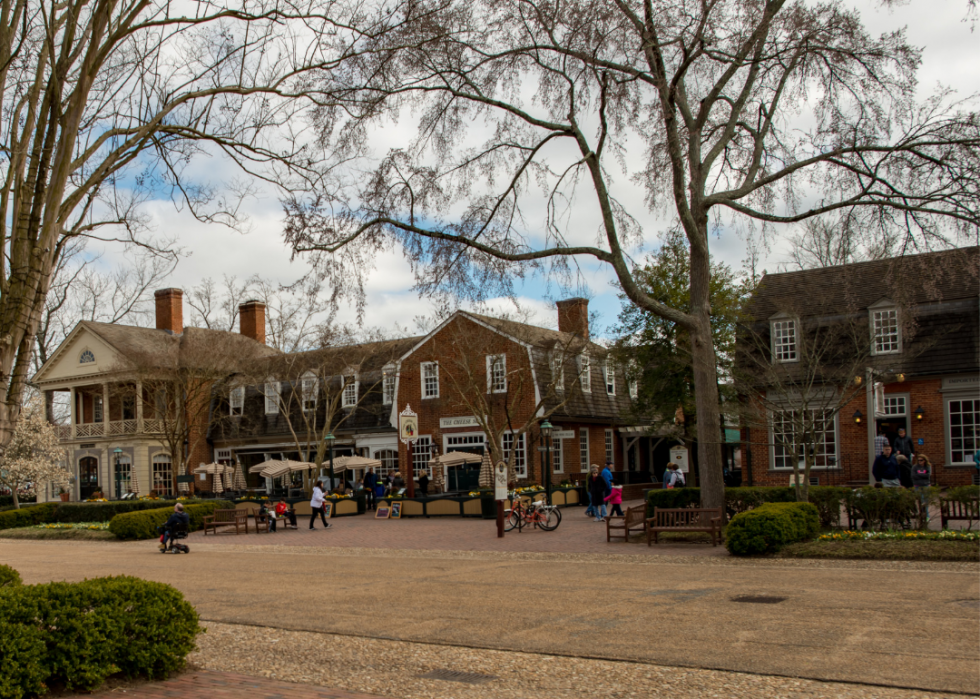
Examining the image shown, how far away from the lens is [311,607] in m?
11.0

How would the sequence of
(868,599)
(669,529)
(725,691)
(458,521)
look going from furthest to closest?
(458,521) → (669,529) → (868,599) → (725,691)

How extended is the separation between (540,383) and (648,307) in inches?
646

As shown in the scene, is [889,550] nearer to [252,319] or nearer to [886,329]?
[886,329]

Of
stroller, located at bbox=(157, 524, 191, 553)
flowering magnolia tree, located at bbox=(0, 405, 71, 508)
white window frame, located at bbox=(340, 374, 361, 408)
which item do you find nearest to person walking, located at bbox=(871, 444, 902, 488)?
stroller, located at bbox=(157, 524, 191, 553)

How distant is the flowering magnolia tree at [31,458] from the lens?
117ft

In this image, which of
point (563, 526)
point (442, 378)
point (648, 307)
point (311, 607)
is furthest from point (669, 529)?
point (442, 378)

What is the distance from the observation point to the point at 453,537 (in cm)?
2117

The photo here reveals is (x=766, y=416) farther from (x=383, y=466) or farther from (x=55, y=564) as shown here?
(x=383, y=466)

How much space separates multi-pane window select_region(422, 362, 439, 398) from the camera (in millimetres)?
37031

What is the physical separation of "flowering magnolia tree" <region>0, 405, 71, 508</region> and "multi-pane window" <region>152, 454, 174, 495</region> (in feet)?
16.0

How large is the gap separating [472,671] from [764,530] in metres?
8.31

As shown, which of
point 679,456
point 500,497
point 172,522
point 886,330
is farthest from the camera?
point 679,456

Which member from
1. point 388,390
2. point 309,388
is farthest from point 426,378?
point 309,388

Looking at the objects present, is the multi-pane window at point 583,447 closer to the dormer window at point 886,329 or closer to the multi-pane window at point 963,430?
the dormer window at point 886,329
